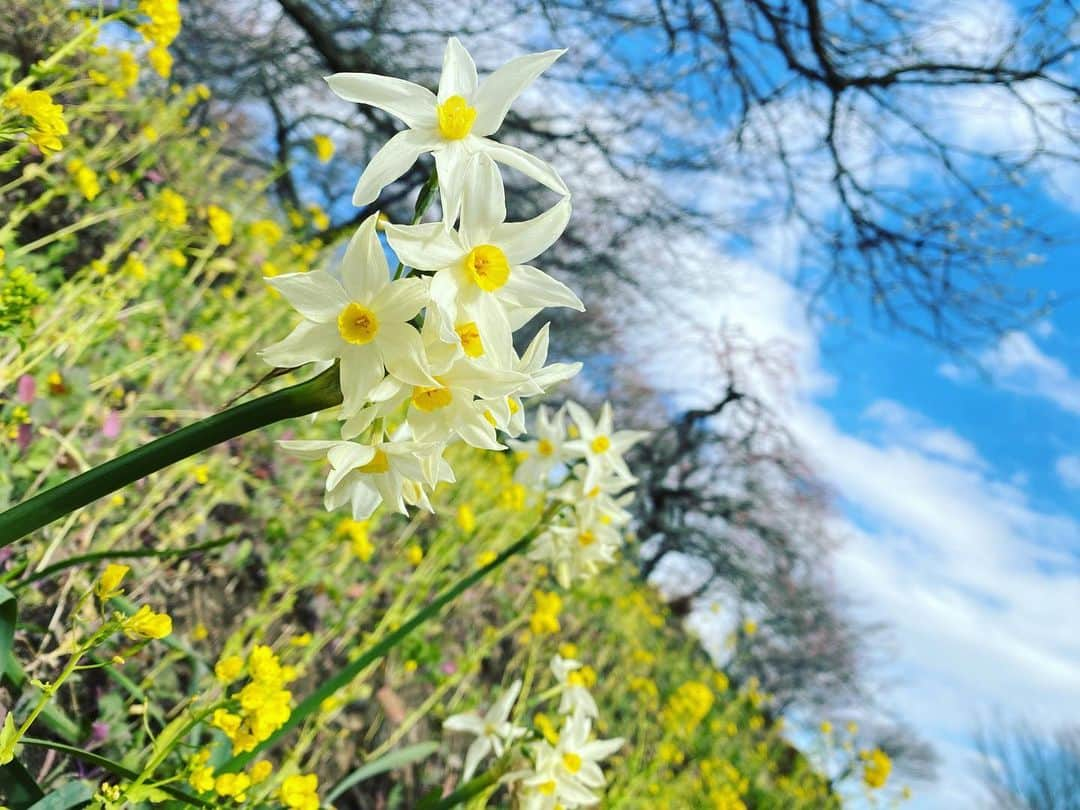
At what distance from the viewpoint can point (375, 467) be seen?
83cm

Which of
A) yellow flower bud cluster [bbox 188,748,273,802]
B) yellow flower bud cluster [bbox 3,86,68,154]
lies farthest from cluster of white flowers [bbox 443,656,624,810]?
yellow flower bud cluster [bbox 3,86,68,154]

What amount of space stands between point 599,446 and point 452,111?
936 millimetres

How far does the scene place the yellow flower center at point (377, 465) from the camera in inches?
32.3

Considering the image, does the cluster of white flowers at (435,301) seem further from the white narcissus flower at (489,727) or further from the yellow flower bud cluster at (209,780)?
the white narcissus flower at (489,727)

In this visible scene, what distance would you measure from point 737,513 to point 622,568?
29.6 feet

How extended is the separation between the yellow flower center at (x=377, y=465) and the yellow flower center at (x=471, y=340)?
5.9 inches

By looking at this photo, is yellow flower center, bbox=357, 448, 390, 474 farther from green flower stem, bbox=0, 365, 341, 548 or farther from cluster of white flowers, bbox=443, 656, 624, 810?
cluster of white flowers, bbox=443, 656, 624, 810

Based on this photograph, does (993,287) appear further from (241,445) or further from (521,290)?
(521,290)

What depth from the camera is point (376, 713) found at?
2393mm

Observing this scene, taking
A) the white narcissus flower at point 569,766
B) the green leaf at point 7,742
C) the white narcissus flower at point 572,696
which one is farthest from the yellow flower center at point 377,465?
the white narcissus flower at point 572,696

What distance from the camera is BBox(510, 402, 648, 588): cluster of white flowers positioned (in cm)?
155

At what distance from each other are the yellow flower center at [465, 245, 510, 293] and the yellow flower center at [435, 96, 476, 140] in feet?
0.45

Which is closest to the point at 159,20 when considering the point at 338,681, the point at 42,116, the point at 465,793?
the point at 42,116

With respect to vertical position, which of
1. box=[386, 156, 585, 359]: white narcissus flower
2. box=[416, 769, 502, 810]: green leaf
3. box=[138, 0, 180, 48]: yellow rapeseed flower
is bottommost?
box=[416, 769, 502, 810]: green leaf
